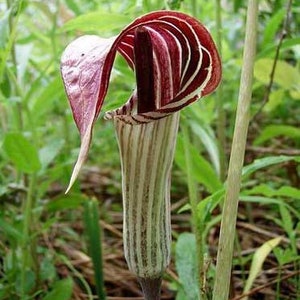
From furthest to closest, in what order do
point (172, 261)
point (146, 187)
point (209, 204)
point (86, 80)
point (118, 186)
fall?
point (118, 186) → point (172, 261) → point (209, 204) → point (146, 187) → point (86, 80)

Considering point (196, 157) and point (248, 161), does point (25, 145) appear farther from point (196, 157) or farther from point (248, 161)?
point (248, 161)

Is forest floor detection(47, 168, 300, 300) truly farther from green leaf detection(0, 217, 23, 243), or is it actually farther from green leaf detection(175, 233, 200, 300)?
green leaf detection(0, 217, 23, 243)

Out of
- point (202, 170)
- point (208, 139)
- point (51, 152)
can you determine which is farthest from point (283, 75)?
point (51, 152)

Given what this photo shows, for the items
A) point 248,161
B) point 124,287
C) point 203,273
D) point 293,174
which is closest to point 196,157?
point 203,273

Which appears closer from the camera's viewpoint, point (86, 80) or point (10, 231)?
point (86, 80)

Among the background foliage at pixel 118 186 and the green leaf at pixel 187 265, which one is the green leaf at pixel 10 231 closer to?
the background foliage at pixel 118 186

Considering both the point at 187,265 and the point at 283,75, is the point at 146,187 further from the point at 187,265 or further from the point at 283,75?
the point at 283,75

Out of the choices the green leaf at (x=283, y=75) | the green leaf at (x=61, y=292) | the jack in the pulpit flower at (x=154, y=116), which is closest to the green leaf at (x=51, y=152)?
the green leaf at (x=61, y=292)
